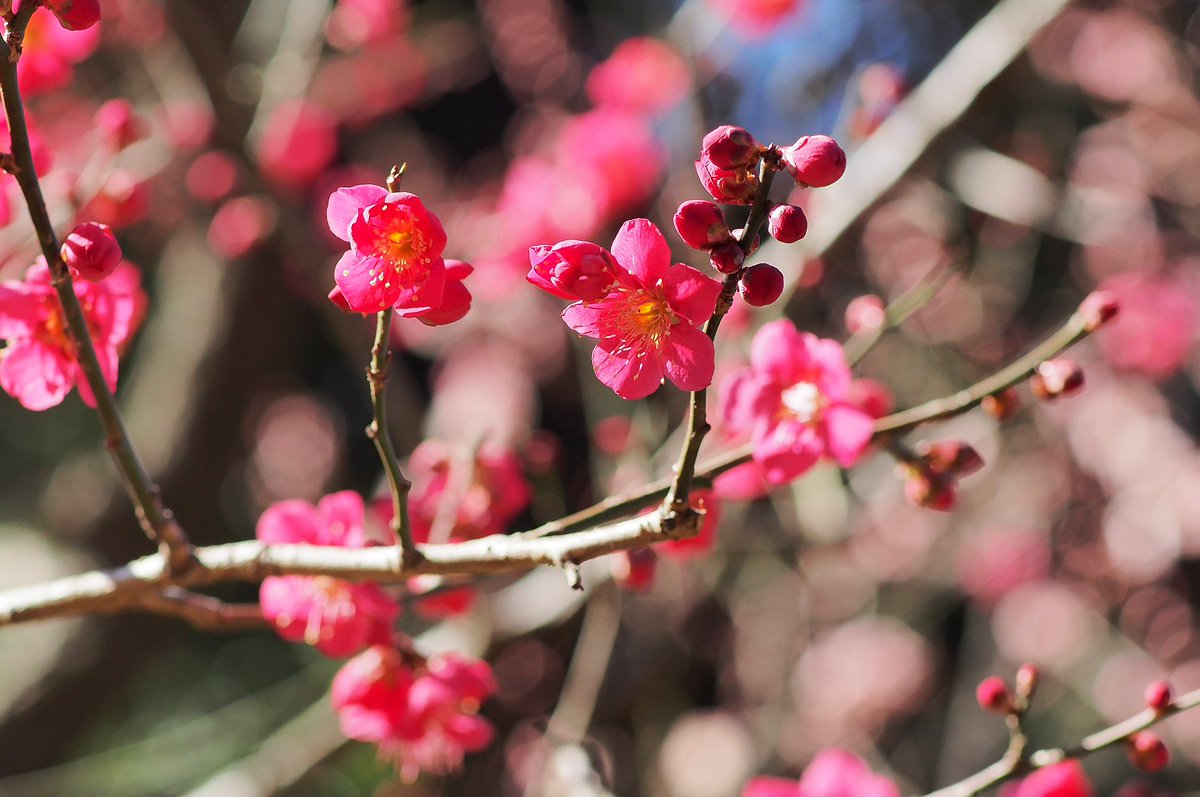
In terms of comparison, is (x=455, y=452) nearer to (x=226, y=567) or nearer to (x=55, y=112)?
(x=226, y=567)

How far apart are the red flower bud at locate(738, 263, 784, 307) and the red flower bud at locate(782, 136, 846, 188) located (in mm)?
88

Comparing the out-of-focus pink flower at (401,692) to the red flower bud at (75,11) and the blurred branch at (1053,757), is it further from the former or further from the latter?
the red flower bud at (75,11)

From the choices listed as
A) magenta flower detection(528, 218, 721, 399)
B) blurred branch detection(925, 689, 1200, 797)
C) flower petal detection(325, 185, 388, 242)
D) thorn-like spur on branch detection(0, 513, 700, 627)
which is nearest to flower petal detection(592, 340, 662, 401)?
magenta flower detection(528, 218, 721, 399)

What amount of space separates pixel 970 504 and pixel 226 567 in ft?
8.73

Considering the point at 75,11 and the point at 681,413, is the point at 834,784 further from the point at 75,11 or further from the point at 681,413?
the point at 75,11

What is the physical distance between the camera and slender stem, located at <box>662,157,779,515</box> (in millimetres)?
819

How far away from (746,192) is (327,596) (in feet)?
2.66

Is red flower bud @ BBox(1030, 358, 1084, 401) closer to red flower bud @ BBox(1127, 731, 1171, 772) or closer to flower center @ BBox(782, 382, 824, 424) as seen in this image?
flower center @ BBox(782, 382, 824, 424)

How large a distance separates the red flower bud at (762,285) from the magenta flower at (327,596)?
2.15 ft

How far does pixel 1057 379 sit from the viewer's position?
110cm

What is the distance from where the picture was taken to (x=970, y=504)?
10.4 ft

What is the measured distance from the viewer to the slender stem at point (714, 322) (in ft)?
2.69

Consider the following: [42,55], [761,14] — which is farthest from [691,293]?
[761,14]

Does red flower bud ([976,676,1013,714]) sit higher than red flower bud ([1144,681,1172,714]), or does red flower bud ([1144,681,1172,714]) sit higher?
red flower bud ([1144,681,1172,714])
